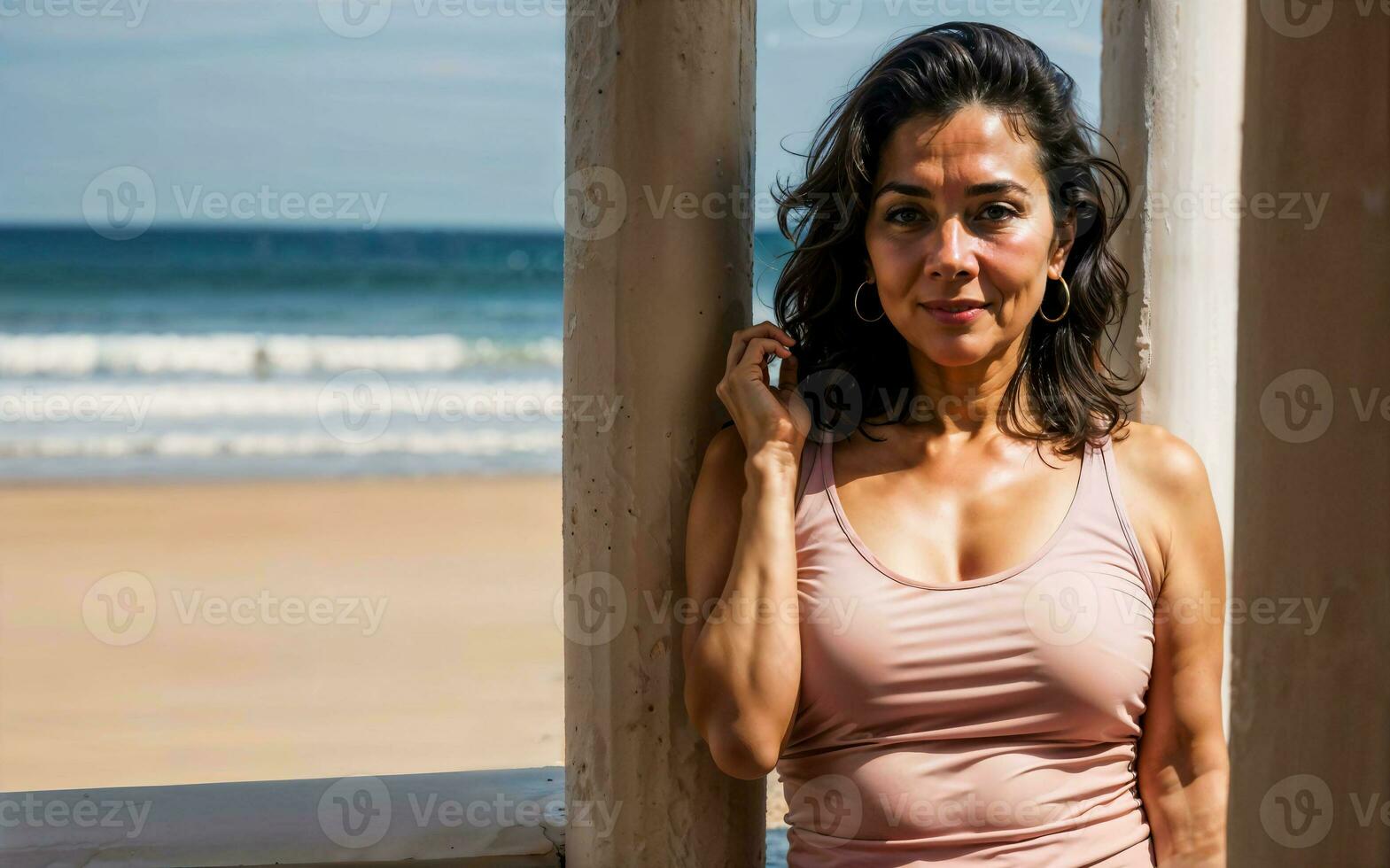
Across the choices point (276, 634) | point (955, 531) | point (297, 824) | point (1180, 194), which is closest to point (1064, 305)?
point (955, 531)

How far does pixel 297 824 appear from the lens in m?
2.68

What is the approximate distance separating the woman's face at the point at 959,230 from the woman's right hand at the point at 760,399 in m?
0.23

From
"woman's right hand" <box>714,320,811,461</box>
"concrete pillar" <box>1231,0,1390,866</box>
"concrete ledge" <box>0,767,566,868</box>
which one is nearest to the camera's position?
"concrete pillar" <box>1231,0,1390,866</box>

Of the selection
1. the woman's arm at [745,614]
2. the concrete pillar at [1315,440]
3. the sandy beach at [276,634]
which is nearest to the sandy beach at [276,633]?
the sandy beach at [276,634]

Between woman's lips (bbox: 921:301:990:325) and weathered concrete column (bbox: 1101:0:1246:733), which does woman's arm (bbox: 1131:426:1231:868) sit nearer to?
woman's lips (bbox: 921:301:990:325)

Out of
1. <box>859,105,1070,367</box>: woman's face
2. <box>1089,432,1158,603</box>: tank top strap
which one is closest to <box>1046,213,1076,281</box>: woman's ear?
<box>859,105,1070,367</box>: woman's face

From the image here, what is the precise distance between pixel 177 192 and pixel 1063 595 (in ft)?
93.8

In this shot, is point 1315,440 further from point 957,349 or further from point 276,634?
point 276,634

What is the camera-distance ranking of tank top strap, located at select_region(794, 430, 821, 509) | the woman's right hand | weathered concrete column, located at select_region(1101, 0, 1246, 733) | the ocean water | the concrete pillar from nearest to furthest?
the concrete pillar < the woman's right hand < tank top strap, located at select_region(794, 430, 821, 509) < weathered concrete column, located at select_region(1101, 0, 1246, 733) < the ocean water

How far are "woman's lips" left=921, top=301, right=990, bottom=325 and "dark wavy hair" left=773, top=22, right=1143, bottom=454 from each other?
0.23 meters

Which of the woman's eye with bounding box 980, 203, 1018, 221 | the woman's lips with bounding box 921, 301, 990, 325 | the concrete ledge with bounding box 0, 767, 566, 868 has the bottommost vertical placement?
the concrete ledge with bounding box 0, 767, 566, 868

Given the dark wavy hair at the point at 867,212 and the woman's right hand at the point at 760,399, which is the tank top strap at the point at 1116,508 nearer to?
the dark wavy hair at the point at 867,212

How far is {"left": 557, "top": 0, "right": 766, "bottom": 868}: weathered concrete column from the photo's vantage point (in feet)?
7.34

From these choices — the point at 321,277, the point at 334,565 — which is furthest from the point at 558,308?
the point at 334,565
